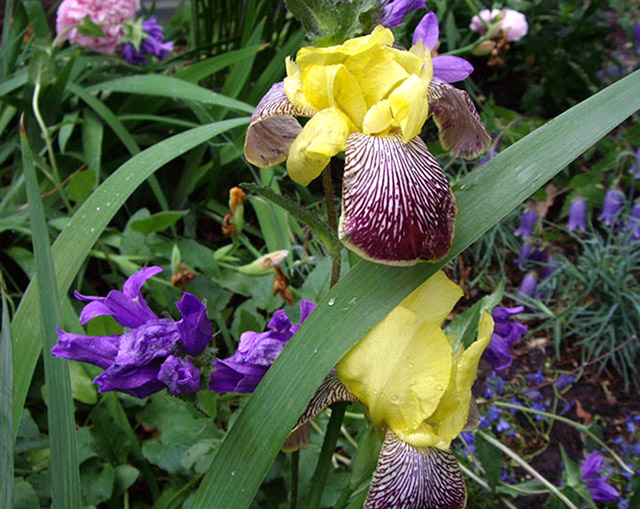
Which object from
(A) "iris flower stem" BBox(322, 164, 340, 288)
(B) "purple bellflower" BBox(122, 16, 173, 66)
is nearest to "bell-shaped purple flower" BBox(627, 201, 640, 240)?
(A) "iris flower stem" BBox(322, 164, 340, 288)

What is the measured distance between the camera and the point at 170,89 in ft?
4.62

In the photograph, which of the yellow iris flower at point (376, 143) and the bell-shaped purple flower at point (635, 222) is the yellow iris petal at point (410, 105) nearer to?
the yellow iris flower at point (376, 143)

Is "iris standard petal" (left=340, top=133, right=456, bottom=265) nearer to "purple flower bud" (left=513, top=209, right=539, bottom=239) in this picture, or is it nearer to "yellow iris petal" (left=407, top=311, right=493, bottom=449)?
"yellow iris petal" (left=407, top=311, right=493, bottom=449)

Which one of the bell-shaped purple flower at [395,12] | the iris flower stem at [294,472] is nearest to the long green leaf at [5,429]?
the iris flower stem at [294,472]

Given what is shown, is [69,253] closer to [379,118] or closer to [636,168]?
[379,118]

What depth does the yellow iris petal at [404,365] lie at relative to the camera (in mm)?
488

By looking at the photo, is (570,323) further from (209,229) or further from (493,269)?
(209,229)

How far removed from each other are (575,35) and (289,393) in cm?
193

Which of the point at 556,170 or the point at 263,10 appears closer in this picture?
the point at 556,170

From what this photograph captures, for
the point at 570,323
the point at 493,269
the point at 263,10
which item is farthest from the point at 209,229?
the point at 570,323

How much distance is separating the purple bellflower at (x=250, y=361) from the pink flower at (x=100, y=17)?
4.11 feet

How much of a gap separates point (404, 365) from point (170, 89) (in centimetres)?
110

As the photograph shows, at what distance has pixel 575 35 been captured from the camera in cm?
203

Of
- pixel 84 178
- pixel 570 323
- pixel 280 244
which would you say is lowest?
pixel 570 323
